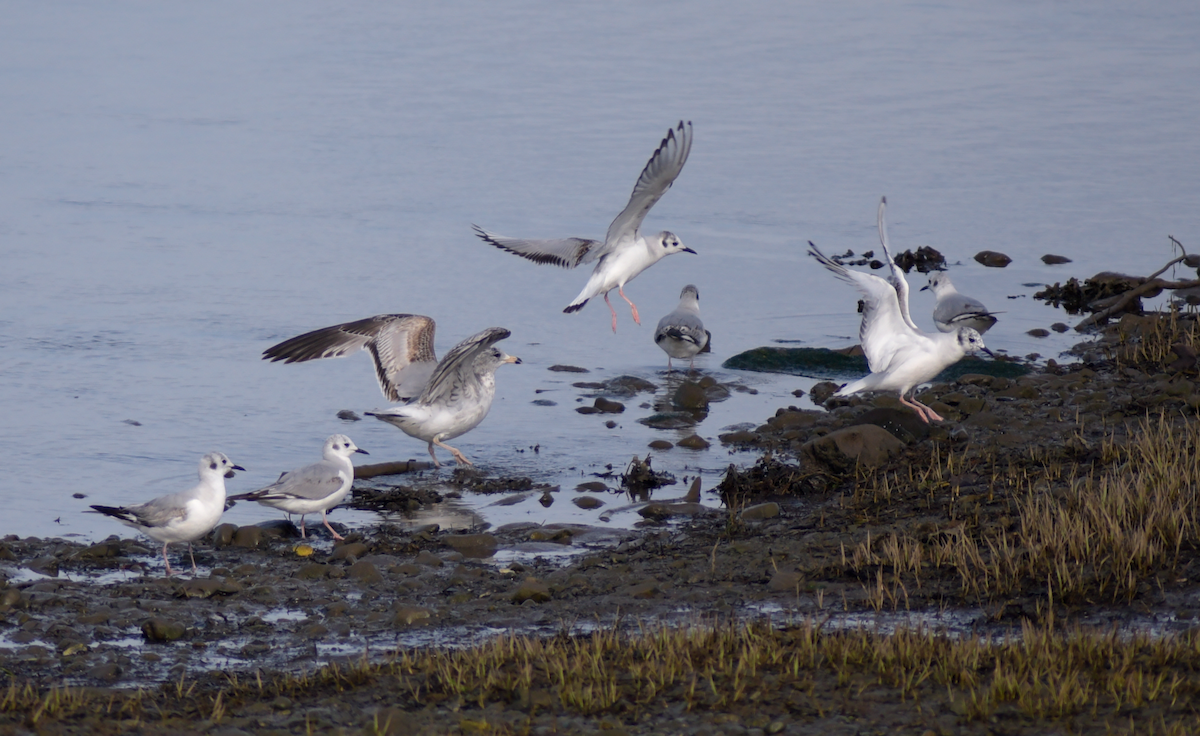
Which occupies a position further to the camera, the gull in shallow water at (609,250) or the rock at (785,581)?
the gull in shallow water at (609,250)

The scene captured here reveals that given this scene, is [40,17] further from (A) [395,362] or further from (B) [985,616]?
(B) [985,616]

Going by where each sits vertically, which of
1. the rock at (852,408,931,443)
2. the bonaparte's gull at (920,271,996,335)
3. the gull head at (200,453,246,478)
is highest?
the bonaparte's gull at (920,271,996,335)

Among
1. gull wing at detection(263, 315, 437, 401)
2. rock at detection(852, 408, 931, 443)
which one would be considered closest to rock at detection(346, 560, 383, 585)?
gull wing at detection(263, 315, 437, 401)

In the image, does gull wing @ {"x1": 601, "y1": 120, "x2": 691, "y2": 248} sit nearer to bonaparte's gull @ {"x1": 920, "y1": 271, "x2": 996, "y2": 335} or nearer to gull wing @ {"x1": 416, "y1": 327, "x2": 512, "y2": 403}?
gull wing @ {"x1": 416, "y1": 327, "x2": 512, "y2": 403}

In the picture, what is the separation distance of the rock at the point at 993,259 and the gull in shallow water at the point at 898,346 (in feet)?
23.0

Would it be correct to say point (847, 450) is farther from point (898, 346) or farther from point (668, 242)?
point (668, 242)

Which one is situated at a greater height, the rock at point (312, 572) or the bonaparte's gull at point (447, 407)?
the bonaparte's gull at point (447, 407)

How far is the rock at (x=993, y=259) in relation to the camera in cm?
1767

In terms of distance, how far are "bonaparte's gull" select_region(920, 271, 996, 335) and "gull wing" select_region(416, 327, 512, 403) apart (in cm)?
492

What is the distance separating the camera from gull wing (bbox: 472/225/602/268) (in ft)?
45.2

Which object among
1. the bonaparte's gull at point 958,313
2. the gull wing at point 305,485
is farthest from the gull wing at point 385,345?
the bonaparte's gull at point 958,313

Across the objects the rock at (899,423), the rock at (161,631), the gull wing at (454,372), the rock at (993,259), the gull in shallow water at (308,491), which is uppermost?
the rock at (993,259)

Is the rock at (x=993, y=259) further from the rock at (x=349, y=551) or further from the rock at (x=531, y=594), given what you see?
the rock at (x=531, y=594)

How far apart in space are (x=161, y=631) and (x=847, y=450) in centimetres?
474
